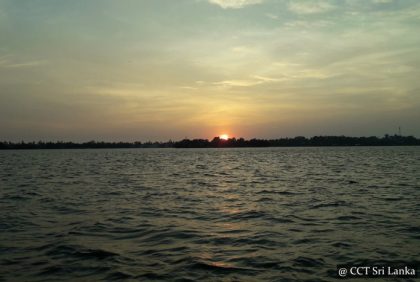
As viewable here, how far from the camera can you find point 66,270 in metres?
11.3

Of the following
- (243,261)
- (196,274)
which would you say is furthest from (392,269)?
(196,274)

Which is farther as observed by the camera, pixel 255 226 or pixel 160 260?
pixel 255 226

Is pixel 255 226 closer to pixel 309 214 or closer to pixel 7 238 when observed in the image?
pixel 309 214

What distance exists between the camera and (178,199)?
2653cm

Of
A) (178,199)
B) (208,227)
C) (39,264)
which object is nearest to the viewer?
(39,264)

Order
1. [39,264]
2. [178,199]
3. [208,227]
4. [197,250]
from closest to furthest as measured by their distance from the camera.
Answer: [39,264] → [197,250] → [208,227] → [178,199]

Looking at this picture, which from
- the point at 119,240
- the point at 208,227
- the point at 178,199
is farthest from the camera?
the point at 178,199

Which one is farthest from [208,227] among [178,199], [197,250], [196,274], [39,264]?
[178,199]

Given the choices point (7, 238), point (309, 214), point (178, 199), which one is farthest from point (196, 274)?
point (178, 199)

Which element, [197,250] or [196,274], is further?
Answer: [197,250]

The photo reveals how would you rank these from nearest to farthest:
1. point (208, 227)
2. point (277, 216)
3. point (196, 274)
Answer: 1. point (196, 274)
2. point (208, 227)
3. point (277, 216)

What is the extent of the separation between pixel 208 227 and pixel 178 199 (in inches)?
375

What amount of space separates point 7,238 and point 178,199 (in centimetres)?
1271

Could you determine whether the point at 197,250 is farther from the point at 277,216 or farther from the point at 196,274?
the point at 277,216
